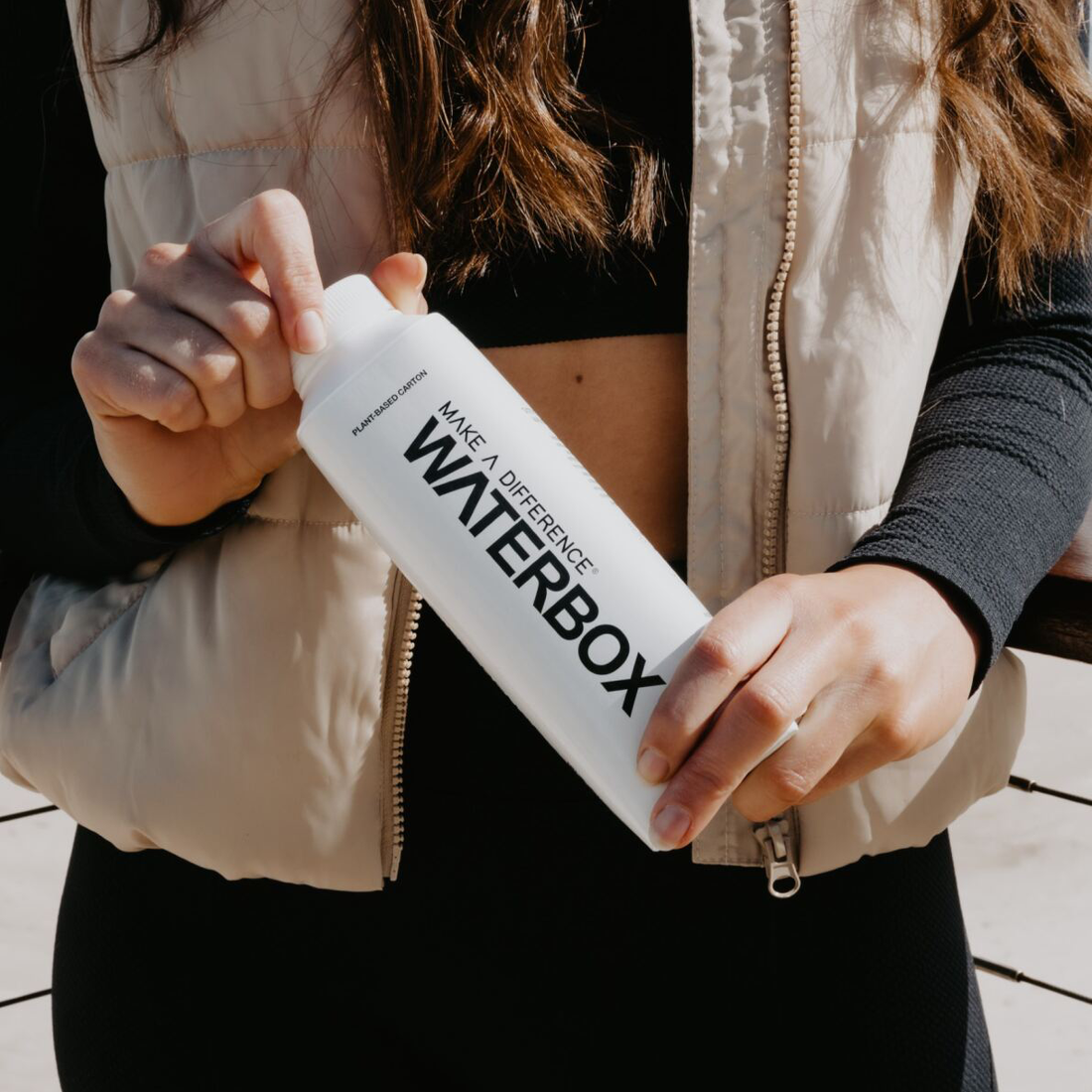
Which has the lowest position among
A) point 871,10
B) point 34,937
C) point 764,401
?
point 34,937

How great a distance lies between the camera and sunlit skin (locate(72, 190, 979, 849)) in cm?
56

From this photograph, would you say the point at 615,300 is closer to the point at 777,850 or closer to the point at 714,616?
the point at 714,616

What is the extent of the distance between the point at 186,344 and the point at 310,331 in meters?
0.07

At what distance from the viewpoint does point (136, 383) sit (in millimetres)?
595

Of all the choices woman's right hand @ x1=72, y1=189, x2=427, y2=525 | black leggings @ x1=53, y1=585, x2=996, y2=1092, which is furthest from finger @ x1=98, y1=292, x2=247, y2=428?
black leggings @ x1=53, y1=585, x2=996, y2=1092

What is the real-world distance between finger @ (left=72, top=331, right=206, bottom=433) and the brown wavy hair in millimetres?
182

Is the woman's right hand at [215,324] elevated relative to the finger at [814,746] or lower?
elevated

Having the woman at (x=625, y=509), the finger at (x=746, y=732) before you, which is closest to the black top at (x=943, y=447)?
the woman at (x=625, y=509)

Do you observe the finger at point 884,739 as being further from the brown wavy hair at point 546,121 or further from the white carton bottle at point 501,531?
the brown wavy hair at point 546,121

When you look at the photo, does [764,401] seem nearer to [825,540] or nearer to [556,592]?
[825,540]

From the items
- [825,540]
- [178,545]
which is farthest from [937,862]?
[178,545]

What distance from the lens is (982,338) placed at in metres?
0.81

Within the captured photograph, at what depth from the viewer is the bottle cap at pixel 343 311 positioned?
61cm

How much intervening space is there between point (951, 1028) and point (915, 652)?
0.33 meters
